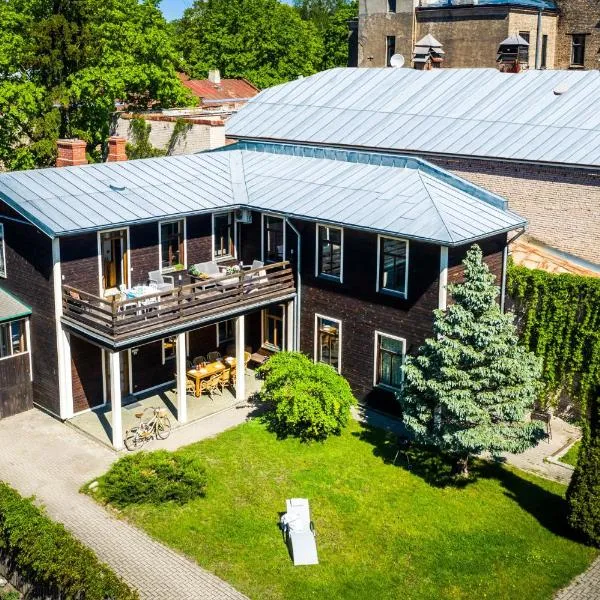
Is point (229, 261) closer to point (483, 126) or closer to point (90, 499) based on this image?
point (483, 126)

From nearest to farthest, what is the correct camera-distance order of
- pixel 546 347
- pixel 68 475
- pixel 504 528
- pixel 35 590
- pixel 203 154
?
pixel 35 590, pixel 504 528, pixel 68 475, pixel 546 347, pixel 203 154

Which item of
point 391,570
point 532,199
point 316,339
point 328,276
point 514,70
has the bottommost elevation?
point 391,570

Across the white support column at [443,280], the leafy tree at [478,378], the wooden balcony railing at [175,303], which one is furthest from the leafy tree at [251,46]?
the leafy tree at [478,378]

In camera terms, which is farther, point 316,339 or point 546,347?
point 316,339

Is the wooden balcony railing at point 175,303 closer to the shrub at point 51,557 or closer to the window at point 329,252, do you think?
the window at point 329,252

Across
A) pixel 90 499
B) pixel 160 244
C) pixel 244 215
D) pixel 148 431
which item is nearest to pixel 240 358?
pixel 148 431

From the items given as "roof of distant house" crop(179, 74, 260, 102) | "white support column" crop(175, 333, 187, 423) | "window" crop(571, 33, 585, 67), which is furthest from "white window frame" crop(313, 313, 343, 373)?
"roof of distant house" crop(179, 74, 260, 102)

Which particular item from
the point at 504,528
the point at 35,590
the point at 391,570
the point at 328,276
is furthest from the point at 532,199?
the point at 35,590

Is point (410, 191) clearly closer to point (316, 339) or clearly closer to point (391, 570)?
point (316, 339)
